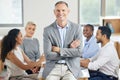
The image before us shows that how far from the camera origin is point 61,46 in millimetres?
2557

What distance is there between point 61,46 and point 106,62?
667 millimetres

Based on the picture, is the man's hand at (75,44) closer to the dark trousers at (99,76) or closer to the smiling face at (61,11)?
the smiling face at (61,11)

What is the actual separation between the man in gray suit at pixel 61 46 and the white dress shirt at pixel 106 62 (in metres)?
0.38

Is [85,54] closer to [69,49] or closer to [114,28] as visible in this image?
[69,49]

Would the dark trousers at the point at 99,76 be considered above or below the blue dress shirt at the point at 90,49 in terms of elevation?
below

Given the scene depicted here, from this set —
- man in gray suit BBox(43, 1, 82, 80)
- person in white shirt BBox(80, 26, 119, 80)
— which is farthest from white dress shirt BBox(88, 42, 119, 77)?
man in gray suit BBox(43, 1, 82, 80)

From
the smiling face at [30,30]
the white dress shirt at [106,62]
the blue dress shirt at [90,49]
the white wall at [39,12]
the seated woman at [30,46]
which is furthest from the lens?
the white wall at [39,12]

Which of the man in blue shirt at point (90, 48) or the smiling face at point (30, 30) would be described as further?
the smiling face at point (30, 30)

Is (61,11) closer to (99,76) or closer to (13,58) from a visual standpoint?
(13,58)

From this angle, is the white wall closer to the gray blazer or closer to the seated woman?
the seated woman

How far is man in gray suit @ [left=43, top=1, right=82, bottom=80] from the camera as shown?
2.51 metres

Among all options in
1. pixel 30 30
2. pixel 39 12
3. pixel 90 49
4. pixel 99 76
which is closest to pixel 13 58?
pixel 99 76

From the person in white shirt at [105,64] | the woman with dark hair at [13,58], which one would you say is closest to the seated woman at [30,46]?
the woman with dark hair at [13,58]

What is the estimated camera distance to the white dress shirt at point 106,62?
2.87 m
